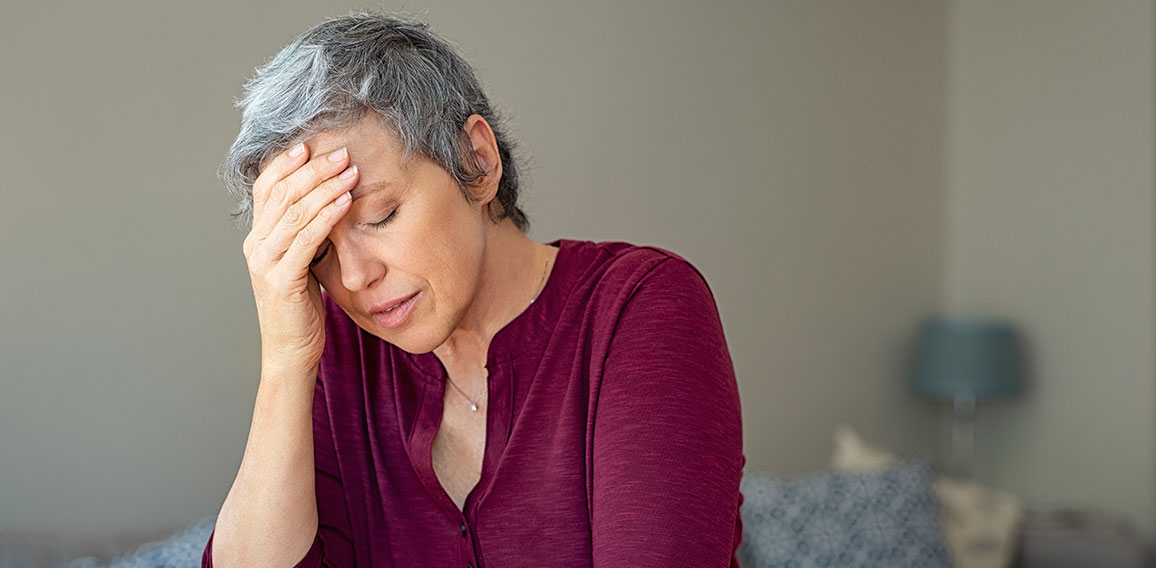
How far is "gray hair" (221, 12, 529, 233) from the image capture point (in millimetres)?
1187

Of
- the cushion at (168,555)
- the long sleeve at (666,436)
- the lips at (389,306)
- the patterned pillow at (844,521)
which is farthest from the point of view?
the patterned pillow at (844,521)

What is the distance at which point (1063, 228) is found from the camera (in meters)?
4.26

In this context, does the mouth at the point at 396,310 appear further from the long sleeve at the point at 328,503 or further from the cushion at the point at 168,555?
the cushion at the point at 168,555

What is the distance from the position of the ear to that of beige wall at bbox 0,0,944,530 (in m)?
0.33

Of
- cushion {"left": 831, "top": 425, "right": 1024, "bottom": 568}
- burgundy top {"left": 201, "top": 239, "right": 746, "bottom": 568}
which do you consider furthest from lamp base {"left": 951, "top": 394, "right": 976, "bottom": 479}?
burgundy top {"left": 201, "top": 239, "right": 746, "bottom": 568}

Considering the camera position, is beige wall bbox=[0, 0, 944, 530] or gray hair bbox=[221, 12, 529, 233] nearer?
gray hair bbox=[221, 12, 529, 233]

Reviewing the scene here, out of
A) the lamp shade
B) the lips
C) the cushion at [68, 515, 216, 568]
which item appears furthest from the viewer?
the lamp shade

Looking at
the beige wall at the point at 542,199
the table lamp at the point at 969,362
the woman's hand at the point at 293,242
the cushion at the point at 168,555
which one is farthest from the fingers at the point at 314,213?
the table lamp at the point at 969,362

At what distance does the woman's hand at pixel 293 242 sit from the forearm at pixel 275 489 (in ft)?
0.11

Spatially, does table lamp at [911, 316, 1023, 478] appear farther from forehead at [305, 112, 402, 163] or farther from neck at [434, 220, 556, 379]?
forehead at [305, 112, 402, 163]

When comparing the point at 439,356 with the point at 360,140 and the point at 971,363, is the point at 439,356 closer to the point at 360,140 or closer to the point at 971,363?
the point at 360,140

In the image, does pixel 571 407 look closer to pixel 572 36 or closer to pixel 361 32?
pixel 361 32

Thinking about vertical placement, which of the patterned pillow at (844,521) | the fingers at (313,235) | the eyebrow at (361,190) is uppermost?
the eyebrow at (361,190)

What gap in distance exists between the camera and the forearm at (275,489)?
1.30 metres
